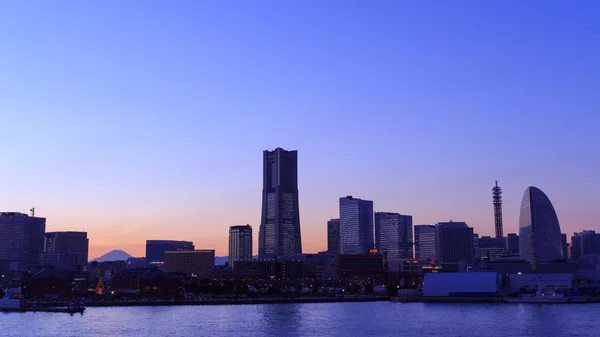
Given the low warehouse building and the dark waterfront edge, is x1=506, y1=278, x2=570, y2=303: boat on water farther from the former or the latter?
the dark waterfront edge

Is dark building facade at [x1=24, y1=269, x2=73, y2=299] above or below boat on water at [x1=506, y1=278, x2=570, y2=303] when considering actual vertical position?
above

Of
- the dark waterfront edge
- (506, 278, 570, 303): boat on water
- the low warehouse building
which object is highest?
the low warehouse building

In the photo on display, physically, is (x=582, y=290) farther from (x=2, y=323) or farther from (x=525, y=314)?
(x=2, y=323)

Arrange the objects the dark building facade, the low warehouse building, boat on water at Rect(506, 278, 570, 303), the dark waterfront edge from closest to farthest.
A: boat on water at Rect(506, 278, 570, 303)
the dark waterfront edge
the low warehouse building
the dark building facade

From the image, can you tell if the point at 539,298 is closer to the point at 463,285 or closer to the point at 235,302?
the point at 463,285

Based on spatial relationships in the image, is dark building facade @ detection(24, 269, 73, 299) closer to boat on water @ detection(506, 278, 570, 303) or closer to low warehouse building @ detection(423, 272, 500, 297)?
low warehouse building @ detection(423, 272, 500, 297)

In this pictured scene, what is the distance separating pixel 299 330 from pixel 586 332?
3507 centimetres

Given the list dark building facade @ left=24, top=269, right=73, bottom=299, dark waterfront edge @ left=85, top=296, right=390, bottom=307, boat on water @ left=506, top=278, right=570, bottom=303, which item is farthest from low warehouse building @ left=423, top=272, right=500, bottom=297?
dark building facade @ left=24, top=269, right=73, bottom=299

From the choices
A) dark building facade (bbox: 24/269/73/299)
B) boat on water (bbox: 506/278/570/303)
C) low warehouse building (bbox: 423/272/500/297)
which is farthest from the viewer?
dark building facade (bbox: 24/269/73/299)

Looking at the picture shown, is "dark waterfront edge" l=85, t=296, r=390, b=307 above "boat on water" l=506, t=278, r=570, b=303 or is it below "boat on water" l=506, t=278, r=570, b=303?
below

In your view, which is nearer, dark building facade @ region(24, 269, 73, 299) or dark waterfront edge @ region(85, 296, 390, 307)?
dark waterfront edge @ region(85, 296, 390, 307)

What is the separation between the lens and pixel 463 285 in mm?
163500

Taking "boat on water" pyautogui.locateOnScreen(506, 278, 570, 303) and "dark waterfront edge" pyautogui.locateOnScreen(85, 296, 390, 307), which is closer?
"boat on water" pyautogui.locateOnScreen(506, 278, 570, 303)

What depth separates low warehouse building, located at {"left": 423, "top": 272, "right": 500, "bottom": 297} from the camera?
161625 mm
